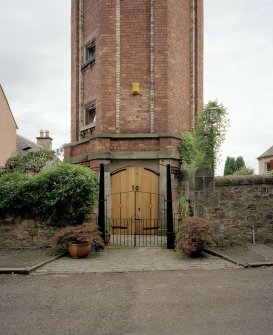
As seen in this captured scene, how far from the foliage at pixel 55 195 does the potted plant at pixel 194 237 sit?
3001mm

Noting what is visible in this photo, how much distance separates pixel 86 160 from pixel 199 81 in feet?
19.6

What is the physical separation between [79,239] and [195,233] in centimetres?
303

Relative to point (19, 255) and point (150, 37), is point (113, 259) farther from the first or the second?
point (150, 37)

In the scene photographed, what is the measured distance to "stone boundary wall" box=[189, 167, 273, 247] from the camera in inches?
386

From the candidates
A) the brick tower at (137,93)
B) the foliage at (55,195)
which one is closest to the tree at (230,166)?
the brick tower at (137,93)

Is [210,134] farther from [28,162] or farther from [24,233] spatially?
[28,162]

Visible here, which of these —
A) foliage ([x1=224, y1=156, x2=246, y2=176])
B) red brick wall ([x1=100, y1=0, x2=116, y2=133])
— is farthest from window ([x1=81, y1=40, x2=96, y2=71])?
foliage ([x1=224, y1=156, x2=246, y2=176])

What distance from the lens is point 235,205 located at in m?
9.93

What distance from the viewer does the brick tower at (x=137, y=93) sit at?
12.5m

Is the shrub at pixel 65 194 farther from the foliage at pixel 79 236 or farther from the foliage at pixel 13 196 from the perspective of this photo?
the foliage at pixel 79 236

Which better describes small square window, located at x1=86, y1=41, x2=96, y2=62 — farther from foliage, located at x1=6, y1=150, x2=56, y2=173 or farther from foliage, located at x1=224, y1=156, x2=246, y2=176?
foliage, located at x1=224, y1=156, x2=246, y2=176

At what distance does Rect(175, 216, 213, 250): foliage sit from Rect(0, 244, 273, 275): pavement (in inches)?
17.7

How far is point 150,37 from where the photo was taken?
42.5 ft

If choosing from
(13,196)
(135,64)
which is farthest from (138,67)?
(13,196)
